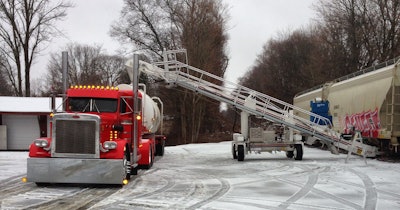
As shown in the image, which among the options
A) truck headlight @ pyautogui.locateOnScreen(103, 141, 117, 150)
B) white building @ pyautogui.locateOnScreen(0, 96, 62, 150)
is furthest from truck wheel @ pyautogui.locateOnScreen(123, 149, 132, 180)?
white building @ pyautogui.locateOnScreen(0, 96, 62, 150)

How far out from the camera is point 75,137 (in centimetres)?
1152

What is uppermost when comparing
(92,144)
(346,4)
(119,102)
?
(346,4)

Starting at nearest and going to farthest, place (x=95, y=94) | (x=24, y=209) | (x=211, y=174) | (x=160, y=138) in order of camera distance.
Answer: (x=24, y=209) < (x=95, y=94) < (x=211, y=174) < (x=160, y=138)

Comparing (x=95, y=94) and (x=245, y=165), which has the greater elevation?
(x=95, y=94)

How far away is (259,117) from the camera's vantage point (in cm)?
2034

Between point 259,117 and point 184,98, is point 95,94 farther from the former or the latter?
point 184,98

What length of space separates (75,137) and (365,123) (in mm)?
13155

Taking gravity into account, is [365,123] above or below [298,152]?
above

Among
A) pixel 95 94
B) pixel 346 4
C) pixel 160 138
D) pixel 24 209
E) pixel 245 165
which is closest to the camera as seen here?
pixel 24 209

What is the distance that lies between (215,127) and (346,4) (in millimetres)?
Result: 18809

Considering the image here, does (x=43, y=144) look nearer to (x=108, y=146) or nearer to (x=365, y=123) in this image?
(x=108, y=146)

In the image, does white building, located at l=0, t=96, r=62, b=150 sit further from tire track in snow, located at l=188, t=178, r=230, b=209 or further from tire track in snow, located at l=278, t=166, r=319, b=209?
tire track in snow, located at l=278, t=166, r=319, b=209

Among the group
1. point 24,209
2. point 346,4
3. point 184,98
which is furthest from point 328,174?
point 346,4

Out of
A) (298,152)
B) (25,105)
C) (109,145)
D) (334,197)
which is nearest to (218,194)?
(334,197)
